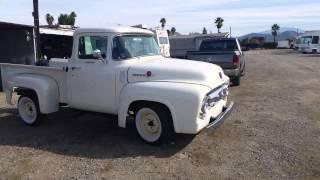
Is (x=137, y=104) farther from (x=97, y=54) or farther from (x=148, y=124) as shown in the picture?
(x=97, y=54)

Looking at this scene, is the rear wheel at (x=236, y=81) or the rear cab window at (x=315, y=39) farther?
the rear cab window at (x=315, y=39)

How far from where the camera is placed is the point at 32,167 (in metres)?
6.86

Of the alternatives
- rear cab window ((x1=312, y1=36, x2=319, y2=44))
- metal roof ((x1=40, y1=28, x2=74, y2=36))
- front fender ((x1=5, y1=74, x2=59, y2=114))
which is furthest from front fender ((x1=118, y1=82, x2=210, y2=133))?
rear cab window ((x1=312, y1=36, x2=319, y2=44))

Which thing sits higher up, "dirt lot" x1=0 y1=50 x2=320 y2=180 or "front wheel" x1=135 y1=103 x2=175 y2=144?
"front wheel" x1=135 y1=103 x2=175 y2=144

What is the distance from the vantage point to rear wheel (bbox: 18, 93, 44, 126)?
9469 millimetres

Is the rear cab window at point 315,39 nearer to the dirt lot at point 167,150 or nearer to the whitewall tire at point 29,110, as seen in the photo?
the dirt lot at point 167,150

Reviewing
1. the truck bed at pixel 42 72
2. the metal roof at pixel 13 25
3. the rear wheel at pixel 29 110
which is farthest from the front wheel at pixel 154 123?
the metal roof at pixel 13 25

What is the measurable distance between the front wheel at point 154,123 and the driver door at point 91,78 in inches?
26.8

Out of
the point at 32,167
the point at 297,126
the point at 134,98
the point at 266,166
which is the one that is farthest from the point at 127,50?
the point at 297,126

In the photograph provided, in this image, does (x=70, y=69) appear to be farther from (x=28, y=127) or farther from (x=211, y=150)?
(x=211, y=150)

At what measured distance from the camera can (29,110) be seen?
9758 mm

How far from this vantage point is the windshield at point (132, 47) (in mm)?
8102

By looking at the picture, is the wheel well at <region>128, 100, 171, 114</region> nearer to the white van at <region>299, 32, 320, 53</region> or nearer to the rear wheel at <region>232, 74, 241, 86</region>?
the rear wheel at <region>232, 74, 241, 86</region>

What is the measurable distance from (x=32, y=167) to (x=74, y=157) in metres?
0.72
